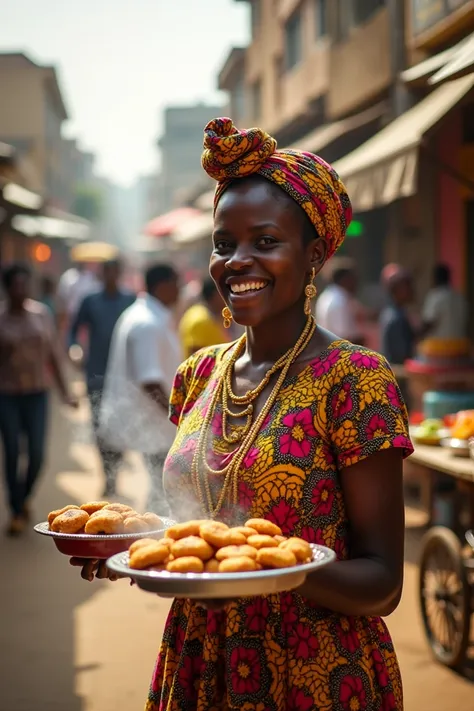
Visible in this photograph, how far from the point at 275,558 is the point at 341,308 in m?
9.37

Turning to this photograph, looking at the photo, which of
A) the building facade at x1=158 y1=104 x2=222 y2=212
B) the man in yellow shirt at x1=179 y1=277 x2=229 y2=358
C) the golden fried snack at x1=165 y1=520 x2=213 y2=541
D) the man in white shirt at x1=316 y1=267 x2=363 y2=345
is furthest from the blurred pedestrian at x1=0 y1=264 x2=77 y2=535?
the building facade at x1=158 y1=104 x2=222 y2=212

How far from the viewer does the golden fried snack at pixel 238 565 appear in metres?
1.83

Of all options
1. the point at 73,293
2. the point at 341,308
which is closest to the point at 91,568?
the point at 341,308

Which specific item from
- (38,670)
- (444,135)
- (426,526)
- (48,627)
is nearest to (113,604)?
(48,627)

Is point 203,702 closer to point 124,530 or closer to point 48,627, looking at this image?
point 124,530

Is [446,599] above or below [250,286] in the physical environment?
below

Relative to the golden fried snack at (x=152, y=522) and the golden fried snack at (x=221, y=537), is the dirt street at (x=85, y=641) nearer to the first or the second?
the golden fried snack at (x=152, y=522)

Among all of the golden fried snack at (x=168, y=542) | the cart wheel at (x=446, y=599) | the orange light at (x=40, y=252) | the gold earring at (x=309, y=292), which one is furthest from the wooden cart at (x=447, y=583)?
the orange light at (x=40, y=252)

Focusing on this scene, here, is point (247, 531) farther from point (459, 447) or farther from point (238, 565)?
point (459, 447)

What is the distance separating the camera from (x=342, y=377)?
222 cm

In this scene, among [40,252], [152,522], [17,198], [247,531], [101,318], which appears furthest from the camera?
[40,252]

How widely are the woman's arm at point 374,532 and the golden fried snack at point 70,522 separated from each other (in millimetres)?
574

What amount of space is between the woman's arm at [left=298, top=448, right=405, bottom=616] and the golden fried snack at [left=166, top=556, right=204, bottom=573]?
0.36 meters

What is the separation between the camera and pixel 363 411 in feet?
7.11
